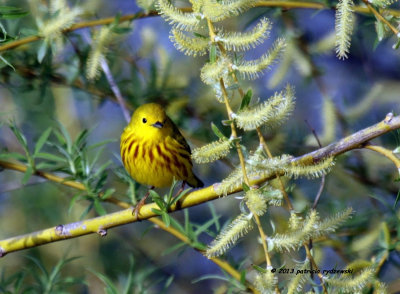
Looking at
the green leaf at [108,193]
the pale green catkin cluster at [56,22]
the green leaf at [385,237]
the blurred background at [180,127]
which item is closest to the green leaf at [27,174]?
the blurred background at [180,127]

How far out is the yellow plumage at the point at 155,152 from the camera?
14.0 feet

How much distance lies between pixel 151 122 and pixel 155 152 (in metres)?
0.28

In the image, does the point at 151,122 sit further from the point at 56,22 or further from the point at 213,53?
the point at 213,53

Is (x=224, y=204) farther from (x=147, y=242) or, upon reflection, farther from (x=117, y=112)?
(x=117, y=112)

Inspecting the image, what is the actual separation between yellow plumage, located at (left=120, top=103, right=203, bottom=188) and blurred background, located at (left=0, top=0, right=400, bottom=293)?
0.40 feet

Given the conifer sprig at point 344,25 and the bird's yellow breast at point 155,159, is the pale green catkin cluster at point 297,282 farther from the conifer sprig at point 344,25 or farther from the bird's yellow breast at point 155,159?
the bird's yellow breast at point 155,159

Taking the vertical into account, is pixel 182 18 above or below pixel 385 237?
above

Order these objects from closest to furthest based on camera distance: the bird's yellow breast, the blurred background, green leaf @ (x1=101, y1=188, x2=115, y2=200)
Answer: green leaf @ (x1=101, y1=188, x2=115, y2=200)
the blurred background
the bird's yellow breast

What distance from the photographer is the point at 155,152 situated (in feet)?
14.3

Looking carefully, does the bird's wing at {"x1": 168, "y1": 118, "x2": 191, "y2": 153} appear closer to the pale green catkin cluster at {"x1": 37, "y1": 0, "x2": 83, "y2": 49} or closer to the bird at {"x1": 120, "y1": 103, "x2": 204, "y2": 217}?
the bird at {"x1": 120, "y1": 103, "x2": 204, "y2": 217}

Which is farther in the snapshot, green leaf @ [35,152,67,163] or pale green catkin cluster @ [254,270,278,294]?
green leaf @ [35,152,67,163]

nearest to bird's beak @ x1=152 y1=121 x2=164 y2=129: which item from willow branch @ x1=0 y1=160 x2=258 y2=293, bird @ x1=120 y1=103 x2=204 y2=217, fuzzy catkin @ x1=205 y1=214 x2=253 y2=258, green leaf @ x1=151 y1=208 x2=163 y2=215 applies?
bird @ x1=120 y1=103 x2=204 y2=217

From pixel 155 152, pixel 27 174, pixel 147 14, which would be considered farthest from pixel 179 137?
pixel 27 174

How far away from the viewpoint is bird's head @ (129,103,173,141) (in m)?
4.07
